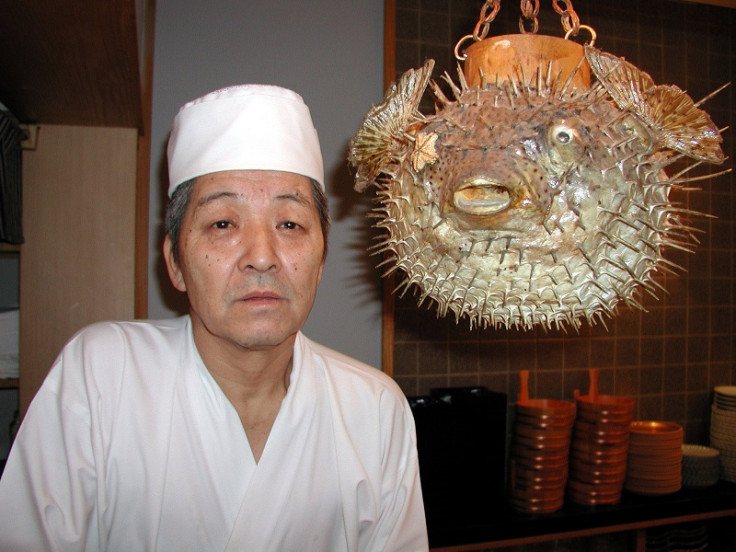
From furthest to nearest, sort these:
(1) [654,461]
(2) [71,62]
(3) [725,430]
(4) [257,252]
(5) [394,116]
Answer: (3) [725,430]
(1) [654,461]
(2) [71,62]
(4) [257,252]
(5) [394,116]

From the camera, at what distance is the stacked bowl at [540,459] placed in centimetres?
235

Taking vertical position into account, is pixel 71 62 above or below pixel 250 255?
above

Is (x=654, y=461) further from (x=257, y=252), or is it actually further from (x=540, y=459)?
(x=257, y=252)

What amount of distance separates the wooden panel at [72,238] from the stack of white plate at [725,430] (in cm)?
286

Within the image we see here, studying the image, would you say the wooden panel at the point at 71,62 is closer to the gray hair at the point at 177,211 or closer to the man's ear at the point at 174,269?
the gray hair at the point at 177,211

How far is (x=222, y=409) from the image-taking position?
1.41m

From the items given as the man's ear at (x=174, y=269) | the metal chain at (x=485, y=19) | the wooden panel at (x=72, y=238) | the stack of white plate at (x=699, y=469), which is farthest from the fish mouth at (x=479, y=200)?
the stack of white plate at (x=699, y=469)

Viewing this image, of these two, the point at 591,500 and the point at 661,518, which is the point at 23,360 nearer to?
the point at 591,500

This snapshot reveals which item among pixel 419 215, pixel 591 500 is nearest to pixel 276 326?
pixel 419 215

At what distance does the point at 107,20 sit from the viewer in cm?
121

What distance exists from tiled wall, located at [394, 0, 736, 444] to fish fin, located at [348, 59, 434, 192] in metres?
1.66

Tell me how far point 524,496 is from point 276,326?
1655 mm

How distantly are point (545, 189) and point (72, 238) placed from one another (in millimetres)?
1835

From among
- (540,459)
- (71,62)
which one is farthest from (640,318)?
(71,62)
